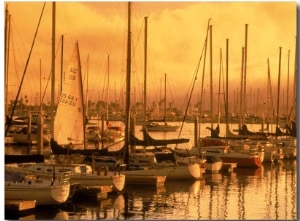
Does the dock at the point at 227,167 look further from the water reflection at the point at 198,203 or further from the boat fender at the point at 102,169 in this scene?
the boat fender at the point at 102,169

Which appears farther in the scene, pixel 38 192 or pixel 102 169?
pixel 102 169

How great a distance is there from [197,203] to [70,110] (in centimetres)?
386

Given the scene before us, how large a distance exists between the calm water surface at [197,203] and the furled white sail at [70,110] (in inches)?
67.4

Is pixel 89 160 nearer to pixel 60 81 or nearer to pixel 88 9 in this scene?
pixel 60 81

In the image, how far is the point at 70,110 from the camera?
17328 mm

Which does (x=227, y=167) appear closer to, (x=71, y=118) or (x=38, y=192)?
(x=71, y=118)

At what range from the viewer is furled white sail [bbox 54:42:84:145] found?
16.8m

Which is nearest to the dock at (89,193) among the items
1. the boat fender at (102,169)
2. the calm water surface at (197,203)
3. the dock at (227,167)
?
the calm water surface at (197,203)

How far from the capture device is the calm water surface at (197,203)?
13852mm

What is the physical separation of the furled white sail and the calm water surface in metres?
1.71

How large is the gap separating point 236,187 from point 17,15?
8498 mm

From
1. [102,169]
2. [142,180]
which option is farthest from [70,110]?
[142,180]

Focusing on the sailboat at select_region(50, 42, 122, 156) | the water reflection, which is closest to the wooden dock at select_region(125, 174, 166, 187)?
the water reflection

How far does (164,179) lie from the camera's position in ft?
62.3
